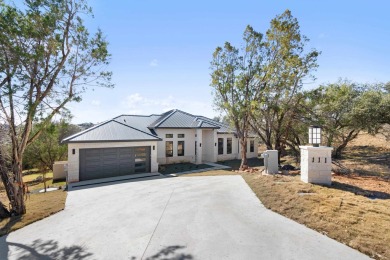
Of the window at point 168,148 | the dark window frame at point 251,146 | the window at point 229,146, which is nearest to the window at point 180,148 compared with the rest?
the window at point 168,148

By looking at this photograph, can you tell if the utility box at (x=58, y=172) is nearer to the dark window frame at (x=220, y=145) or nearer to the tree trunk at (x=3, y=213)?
the tree trunk at (x=3, y=213)

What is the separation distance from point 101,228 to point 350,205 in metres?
8.79

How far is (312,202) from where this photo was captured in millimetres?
8219

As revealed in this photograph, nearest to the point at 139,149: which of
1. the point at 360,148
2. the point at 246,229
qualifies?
the point at 246,229

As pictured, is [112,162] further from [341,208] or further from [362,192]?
[362,192]

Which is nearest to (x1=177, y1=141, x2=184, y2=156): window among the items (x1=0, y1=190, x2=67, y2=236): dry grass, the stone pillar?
the stone pillar

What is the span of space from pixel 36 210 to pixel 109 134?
8.61 meters

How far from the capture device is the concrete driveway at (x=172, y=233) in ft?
17.6

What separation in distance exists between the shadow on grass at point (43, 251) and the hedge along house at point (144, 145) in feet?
31.2

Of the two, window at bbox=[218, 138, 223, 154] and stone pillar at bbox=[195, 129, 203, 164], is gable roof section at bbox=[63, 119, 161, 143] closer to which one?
stone pillar at bbox=[195, 129, 203, 164]

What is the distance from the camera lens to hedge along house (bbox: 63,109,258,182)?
51.5 feet

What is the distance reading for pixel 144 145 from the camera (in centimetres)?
A: 1819

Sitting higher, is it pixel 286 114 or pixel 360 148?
pixel 286 114

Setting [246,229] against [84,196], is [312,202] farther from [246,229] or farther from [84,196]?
[84,196]
